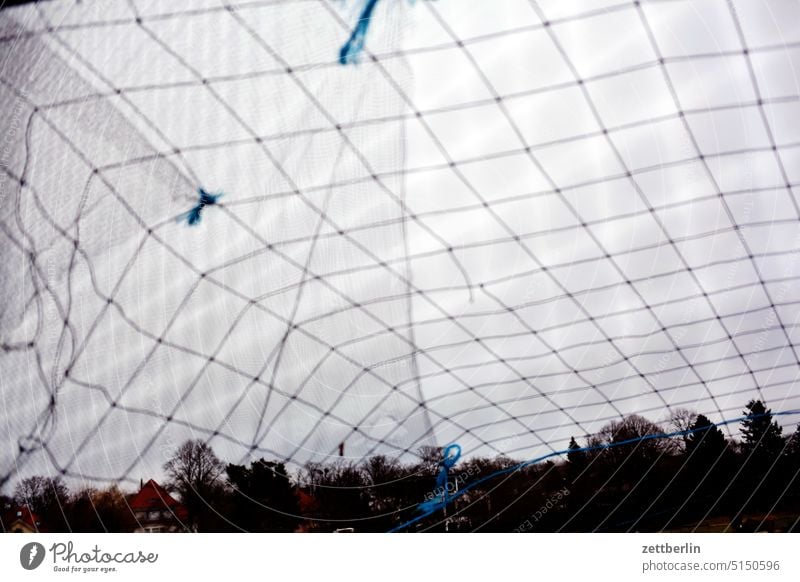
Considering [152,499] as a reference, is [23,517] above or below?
below

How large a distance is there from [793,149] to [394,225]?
9.10ft

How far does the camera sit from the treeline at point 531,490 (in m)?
3.94

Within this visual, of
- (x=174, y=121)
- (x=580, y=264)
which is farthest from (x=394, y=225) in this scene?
(x=174, y=121)

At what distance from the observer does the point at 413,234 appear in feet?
14.0

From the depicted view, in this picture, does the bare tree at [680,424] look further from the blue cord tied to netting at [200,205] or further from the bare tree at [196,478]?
the blue cord tied to netting at [200,205]

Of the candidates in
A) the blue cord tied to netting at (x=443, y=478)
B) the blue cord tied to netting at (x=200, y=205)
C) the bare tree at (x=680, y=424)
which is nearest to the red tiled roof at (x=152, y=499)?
the blue cord tied to netting at (x=443, y=478)

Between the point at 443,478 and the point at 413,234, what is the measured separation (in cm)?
163

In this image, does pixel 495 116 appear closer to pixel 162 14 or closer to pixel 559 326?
pixel 559 326

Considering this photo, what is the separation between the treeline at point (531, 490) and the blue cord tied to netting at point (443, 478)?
0.02m

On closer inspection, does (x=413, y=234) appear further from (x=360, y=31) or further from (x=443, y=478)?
(x=443, y=478)

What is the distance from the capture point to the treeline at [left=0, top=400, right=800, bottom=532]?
3939 mm

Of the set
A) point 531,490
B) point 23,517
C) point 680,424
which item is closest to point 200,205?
point 23,517
